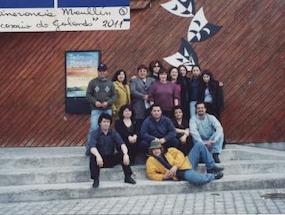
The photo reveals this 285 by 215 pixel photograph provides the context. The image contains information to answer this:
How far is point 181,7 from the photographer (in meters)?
11.7

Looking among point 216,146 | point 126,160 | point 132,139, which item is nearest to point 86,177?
point 126,160

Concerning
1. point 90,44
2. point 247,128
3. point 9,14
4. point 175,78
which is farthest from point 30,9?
point 247,128

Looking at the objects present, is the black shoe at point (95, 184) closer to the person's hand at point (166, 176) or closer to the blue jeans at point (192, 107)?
the person's hand at point (166, 176)

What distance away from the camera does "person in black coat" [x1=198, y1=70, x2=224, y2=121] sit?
10516mm

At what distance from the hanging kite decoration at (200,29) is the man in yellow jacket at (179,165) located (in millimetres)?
3167

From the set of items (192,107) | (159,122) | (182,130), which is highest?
(192,107)

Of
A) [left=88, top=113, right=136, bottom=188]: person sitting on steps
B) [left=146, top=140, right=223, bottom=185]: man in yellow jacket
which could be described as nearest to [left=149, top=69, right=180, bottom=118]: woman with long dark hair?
[left=146, top=140, right=223, bottom=185]: man in yellow jacket

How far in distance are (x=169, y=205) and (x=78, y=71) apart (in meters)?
4.64

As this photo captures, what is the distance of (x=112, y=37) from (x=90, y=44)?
506 mm

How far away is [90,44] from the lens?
1170 cm

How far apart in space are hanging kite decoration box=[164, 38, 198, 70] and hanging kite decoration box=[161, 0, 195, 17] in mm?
581

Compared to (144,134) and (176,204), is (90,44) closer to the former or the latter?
(144,134)

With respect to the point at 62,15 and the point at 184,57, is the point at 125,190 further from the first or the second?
→ the point at 62,15

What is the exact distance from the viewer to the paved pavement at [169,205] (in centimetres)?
766
